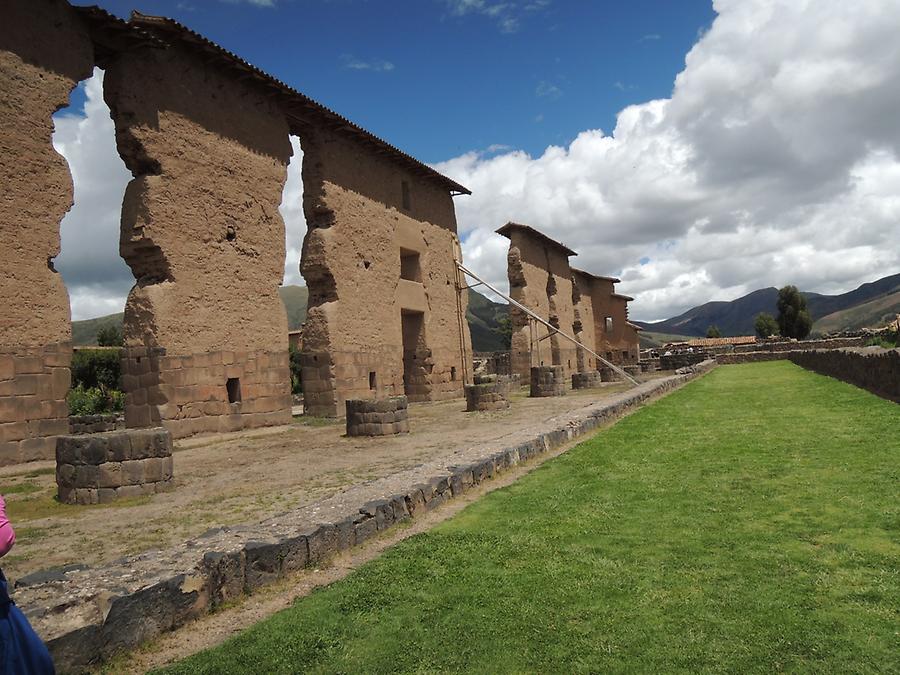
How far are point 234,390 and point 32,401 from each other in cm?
402

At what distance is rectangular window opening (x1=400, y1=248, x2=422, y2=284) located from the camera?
2212 cm

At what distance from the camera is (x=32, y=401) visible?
34.1 ft

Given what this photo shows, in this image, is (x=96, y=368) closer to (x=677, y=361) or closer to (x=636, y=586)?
(x=636, y=586)

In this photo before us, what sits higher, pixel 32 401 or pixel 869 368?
pixel 32 401

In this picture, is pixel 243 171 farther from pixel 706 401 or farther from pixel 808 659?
pixel 808 659

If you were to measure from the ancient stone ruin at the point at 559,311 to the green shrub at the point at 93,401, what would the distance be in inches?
636

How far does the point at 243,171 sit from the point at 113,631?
12663 millimetres

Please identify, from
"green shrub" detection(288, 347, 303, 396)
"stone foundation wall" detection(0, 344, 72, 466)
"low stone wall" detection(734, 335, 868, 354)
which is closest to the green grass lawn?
"stone foundation wall" detection(0, 344, 72, 466)

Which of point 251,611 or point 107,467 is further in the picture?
point 107,467

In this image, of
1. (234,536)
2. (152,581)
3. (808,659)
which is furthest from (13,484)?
(808,659)

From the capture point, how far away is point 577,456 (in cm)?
888

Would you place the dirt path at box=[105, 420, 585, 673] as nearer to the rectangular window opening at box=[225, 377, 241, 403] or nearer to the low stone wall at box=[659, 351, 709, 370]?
the rectangular window opening at box=[225, 377, 241, 403]

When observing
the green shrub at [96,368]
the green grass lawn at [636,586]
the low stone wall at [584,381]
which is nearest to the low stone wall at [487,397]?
the green grass lawn at [636,586]

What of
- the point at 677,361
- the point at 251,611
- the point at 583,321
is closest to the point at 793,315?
the point at 677,361
